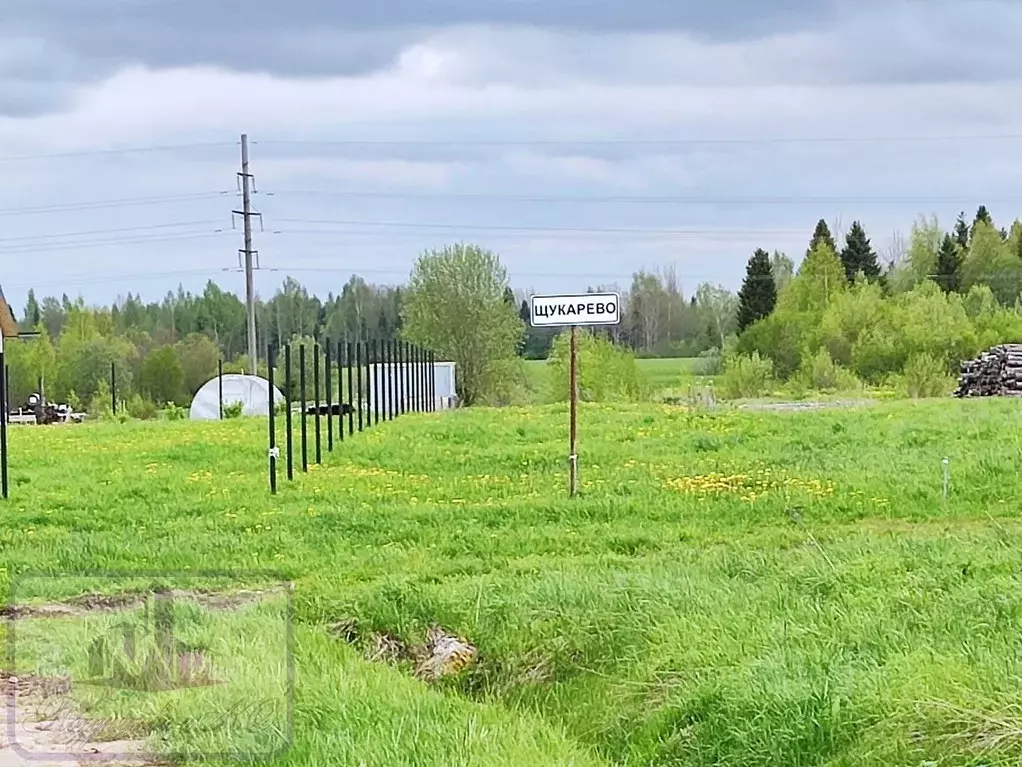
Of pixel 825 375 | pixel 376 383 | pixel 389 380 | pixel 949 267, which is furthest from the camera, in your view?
pixel 949 267

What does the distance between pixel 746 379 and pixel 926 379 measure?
5.81m

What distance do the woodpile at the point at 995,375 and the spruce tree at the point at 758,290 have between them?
29.5 m

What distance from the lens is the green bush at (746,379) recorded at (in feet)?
142

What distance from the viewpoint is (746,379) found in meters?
43.5

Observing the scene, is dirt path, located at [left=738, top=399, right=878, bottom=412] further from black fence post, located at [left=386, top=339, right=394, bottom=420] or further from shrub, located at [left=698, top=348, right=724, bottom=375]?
shrub, located at [left=698, top=348, right=724, bottom=375]

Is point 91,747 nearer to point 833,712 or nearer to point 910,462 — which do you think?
point 833,712

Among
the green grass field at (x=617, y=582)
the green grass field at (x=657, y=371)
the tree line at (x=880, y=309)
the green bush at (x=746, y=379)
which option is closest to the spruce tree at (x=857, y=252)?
the tree line at (x=880, y=309)

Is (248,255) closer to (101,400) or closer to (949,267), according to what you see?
(101,400)

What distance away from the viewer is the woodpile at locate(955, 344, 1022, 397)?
31.9 m

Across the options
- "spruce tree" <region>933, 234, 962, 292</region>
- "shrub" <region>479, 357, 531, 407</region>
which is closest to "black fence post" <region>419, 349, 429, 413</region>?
"shrub" <region>479, 357, 531, 407</region>

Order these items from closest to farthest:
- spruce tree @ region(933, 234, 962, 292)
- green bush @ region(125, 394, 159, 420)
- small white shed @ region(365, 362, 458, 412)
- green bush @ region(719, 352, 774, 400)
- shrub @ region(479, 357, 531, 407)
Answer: small white shed @ region(365, 362, 458, 412), green bush @ region(719, 352, 774, 400), green bush @ region(125, 394, 159, 420), shrub @ region(479, 357, 531, 407), spruce tree @ region(933, 234, 962, 292)

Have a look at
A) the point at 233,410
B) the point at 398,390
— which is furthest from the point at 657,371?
the point at 398,390

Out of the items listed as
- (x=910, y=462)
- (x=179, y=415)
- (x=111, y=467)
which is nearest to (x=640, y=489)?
(x=910, y=462)

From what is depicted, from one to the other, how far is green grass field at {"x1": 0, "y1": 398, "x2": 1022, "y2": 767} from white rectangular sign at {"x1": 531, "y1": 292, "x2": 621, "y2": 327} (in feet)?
5.62
